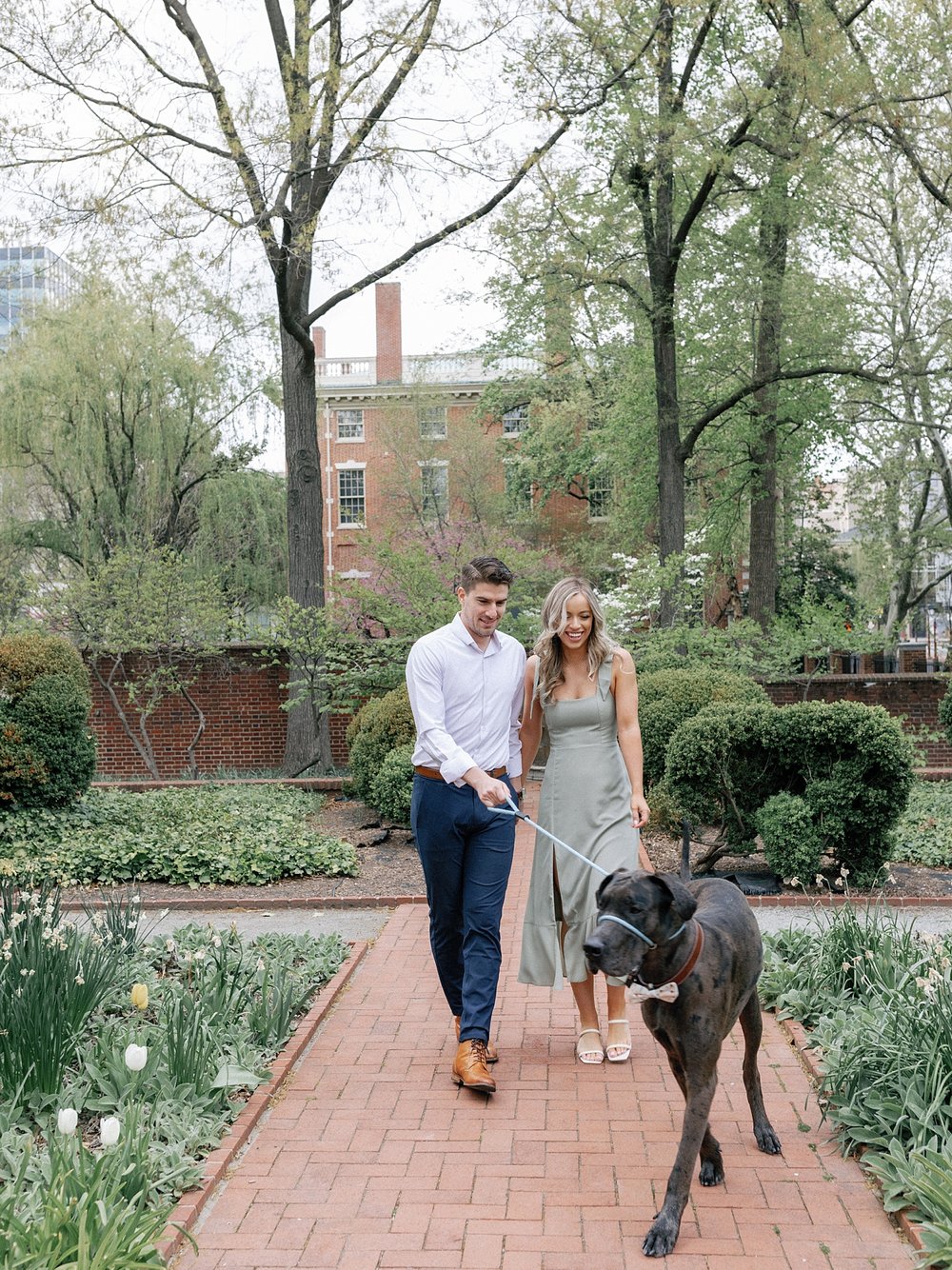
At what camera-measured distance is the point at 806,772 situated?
8633 mm

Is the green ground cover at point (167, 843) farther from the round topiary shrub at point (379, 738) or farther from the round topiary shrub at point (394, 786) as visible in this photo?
the round topiary shrub at point (379, 738)

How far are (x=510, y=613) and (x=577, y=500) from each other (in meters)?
20.1

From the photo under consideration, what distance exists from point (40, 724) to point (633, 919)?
872 cm

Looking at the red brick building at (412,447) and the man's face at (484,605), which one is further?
the red brick building at (412,447)

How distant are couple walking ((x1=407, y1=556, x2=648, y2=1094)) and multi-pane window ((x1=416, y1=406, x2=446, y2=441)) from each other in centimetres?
4049

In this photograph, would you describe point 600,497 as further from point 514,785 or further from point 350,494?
point 514,785

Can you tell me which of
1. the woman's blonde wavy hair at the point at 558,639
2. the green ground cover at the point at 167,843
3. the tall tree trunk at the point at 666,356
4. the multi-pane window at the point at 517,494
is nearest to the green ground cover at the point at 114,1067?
the woman's blonde wavy hair at the point at 558,639

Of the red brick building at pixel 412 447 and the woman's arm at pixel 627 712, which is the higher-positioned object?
the red brick building at pixel 412 447

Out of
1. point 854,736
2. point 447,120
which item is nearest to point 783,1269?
point 854,736

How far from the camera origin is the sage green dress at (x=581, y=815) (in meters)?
5.16

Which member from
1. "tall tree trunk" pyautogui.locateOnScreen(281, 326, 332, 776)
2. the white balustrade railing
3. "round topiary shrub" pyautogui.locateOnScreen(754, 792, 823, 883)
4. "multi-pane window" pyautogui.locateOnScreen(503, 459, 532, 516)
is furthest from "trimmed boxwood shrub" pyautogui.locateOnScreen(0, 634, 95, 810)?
the white balustrade railing

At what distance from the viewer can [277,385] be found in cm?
2747

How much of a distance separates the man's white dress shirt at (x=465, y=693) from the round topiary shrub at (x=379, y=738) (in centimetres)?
743

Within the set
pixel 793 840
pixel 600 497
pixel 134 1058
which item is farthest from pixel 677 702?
pixel 600 497
